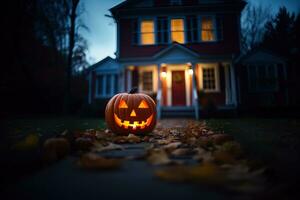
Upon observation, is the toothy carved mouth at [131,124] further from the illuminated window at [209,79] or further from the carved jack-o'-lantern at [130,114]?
the illuminated window at [209,79]

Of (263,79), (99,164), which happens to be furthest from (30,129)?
(263,79)

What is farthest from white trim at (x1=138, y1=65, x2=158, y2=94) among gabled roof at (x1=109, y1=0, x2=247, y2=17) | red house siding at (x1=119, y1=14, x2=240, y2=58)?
gabled roof at (x1=109, y1=0, x2=247, y2=17)

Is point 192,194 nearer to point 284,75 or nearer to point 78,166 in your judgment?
point 78,166

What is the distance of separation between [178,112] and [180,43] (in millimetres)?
3921

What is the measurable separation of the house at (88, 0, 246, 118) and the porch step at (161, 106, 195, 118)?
1.12 meters

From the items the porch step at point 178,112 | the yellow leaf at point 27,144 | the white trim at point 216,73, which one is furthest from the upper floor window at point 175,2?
the yellow leaf at point 27,144

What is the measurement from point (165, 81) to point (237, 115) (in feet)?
13.5

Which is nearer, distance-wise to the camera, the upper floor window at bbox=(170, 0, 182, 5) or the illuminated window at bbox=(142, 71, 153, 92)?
the illuminated window at bbox=(142, 71, 153, 92)

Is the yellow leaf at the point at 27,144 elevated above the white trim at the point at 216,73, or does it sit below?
below

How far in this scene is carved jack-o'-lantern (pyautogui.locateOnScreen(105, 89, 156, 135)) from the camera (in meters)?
2.93

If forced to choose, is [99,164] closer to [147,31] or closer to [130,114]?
[130,114]

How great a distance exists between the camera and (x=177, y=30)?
10359 millimetres

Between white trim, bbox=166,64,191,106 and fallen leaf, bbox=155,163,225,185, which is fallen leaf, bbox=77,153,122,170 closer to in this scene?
fallen leaf, bbox=155,163,225,185

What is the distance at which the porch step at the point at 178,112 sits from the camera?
8.67 m
